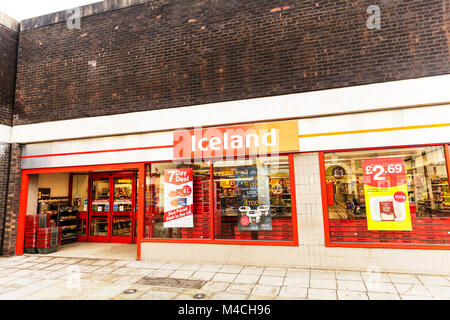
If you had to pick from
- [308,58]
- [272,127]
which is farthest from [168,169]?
[308,58]

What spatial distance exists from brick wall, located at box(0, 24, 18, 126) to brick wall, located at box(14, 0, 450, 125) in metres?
0.23

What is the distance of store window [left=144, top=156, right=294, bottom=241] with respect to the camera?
649 cm

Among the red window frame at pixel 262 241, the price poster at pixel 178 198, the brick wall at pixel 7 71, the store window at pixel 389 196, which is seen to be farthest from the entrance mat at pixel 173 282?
the brick wall at pixel 7 71

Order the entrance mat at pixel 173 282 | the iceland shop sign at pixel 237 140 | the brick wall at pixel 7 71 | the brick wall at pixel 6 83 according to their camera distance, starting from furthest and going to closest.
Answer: the brick wall at pixel 7 71
the brick wall at pixel 6 83
the iceland shop sign at pixel 237 140
the entrance mat at pixel 173 282

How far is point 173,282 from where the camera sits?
210 inches

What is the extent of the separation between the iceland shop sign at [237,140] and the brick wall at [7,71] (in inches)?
231

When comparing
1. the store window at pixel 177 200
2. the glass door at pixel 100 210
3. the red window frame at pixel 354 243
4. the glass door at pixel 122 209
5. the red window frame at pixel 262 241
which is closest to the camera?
the red window frame at pixel 354 243

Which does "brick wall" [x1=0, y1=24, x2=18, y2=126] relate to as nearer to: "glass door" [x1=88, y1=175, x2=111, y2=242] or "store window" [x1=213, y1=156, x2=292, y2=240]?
"glass door" [x1=88, y1=175, x2=111, y2=242]

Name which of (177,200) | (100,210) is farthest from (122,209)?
(177,200)

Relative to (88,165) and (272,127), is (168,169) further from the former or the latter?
(272,127)

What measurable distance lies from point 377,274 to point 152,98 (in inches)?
275

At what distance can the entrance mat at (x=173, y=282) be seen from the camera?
513 centimetres

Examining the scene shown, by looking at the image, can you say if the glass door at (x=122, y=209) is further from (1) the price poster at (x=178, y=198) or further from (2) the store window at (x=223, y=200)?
(1) the price poster at (x=178, y=198)

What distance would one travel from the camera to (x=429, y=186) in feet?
18.8
